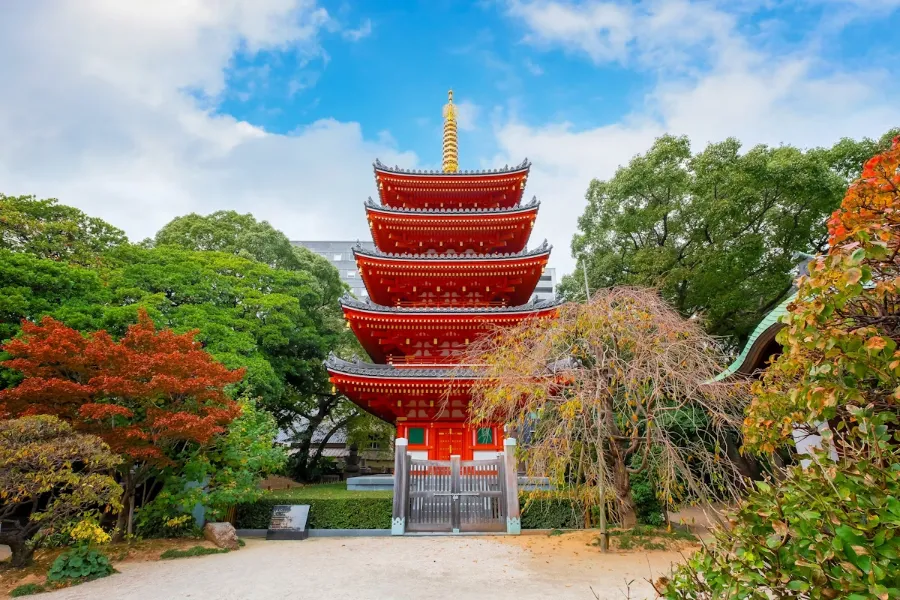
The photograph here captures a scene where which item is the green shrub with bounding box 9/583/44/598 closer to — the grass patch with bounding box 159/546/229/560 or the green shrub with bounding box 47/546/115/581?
the green shrub with bounding box 47/546/115/581

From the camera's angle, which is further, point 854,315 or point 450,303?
point 450,303

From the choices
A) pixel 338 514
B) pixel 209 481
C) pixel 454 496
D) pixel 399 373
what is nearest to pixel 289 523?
pixel 338 514

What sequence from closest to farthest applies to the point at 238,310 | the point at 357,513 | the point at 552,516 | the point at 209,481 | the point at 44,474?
the point at 44,474 < the point at 209,481 < the point at 552,516 < the point at 357,513 < the point at 238,310

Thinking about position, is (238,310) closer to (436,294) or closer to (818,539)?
(436,294)

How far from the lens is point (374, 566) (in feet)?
25.2

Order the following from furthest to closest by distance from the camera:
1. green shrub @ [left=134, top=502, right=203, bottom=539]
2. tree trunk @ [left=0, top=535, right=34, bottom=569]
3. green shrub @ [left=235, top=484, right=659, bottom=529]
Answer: green shrub @ [left=235, top=484, right=659, bottom=529], green shrub @ [left=134, top=502, right=203, bottom=539], tree trunk @ [left=0, top=535, right=34, bottom=569]

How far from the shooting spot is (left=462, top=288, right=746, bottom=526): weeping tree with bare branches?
23.9 feet

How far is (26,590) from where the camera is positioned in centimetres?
644

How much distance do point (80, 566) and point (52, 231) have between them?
13.2 meters

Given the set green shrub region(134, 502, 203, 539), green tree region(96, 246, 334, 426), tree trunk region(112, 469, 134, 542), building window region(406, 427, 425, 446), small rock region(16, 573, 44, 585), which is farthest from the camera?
green tree region(96, 246, 334, 426)

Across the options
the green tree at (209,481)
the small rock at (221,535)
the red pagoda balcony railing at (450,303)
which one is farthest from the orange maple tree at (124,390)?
the red pagoda balcony railing at (450,303)

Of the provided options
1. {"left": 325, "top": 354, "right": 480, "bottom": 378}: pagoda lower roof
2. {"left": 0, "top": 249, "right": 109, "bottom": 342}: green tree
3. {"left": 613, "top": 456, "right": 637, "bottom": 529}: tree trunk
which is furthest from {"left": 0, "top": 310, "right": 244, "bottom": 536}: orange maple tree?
{"left": 613, "top": 456, "right": 637, "bottom": 529}: tree trunk

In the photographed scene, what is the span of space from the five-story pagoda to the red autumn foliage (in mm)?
4469

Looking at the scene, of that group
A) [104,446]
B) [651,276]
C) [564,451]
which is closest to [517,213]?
[651,276]
